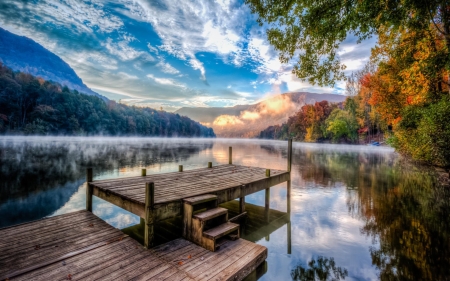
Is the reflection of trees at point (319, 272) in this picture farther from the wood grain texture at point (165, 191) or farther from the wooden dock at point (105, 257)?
the wood grain texture at point (165, 191)

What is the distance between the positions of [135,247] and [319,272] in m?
4.33

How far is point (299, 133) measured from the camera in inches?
4085

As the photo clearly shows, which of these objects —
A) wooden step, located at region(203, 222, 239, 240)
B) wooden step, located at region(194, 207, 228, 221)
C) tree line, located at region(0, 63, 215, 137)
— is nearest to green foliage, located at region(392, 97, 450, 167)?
wooden step, located at region(203, 222, 239, 240)

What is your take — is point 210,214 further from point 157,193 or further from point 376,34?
point 376,34

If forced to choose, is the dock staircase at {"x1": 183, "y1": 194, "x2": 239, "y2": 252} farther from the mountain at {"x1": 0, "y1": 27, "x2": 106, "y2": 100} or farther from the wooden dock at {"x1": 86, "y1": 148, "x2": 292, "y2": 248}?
the mountain at {"x1": 0, "y1": 27, "x2": 106, "y2": 100}

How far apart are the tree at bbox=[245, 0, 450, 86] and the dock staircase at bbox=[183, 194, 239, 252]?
23.9ft

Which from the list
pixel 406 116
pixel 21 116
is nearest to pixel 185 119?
pixel 21 116

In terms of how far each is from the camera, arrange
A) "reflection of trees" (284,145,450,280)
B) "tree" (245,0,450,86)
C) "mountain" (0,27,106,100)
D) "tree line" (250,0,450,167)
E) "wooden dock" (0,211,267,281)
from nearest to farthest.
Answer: "wooden dock" (0,211,267,281)
"reflection of trees" (284,145,450,280)
"tree" (245,0,450,86)
"tree line" (250,0,450,167)
"mountain" (0,27,106,100)

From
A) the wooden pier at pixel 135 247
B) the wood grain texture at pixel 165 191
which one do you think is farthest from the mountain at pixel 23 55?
the wooden pier at pixel 135 247

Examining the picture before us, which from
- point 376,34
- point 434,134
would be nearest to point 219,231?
point 376,34

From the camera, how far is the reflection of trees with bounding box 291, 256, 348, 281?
4867 millimetres

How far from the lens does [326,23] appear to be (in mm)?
7570

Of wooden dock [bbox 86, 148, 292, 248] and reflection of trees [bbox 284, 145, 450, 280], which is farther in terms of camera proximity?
reflection of trees [bbox 284, 145, 450, 280]

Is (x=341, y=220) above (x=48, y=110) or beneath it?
beneath
